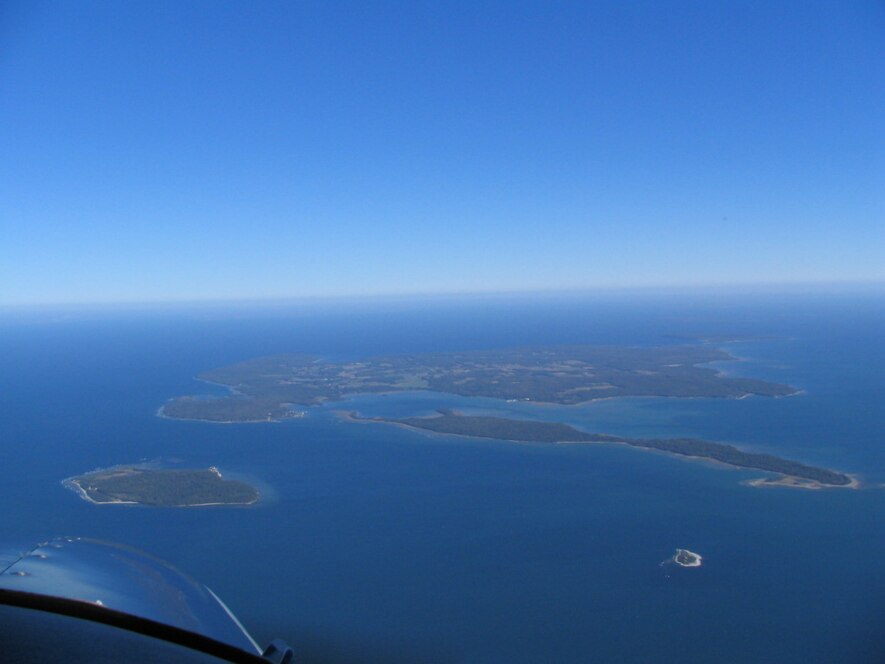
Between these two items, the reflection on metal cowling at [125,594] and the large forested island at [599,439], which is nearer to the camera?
the reflection on metal cowling at [125,594]

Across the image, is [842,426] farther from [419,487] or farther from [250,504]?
[250,504]

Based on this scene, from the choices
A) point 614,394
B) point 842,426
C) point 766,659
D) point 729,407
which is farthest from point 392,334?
point 766,659

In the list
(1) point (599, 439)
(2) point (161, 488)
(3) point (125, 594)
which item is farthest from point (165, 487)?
(3) point (125, 594)

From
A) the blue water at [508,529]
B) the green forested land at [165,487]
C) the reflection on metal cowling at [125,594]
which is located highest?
the reflection on metal cowling at [125,594]

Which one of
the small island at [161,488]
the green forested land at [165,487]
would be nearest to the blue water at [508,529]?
the small island at [161,488]

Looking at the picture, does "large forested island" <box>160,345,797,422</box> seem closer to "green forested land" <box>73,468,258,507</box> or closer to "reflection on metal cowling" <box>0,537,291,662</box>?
"green forested land" <box>73,468,258,507</box>

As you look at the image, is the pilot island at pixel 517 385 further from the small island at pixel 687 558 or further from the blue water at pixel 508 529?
the small island at pixel 687 558
